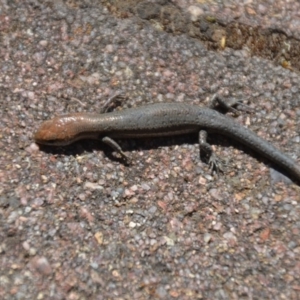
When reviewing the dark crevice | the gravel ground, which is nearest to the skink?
the gravel ground

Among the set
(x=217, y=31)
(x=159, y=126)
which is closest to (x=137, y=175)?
(x=159, y=126)

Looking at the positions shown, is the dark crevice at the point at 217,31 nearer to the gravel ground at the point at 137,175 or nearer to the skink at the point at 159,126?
the gravel ground at the point at 137,175

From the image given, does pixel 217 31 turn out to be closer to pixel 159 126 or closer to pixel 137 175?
pixel 159 126

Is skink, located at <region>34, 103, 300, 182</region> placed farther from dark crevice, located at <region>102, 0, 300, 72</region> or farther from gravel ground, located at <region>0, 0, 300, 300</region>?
dark crevice, located at <region>102, 0, 300, 72</region>

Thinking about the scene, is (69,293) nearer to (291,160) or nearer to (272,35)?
(291,160)

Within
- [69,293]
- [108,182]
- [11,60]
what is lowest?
[69,293]

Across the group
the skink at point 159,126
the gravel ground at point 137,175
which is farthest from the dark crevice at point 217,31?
the skink at point 159,126

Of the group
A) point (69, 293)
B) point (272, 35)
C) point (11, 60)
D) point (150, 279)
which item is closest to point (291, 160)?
point (272, 35)

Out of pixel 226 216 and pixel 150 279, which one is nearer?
pixel 150 279
